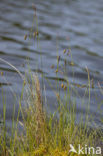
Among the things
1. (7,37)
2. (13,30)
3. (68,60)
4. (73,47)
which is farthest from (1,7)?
(68,60)

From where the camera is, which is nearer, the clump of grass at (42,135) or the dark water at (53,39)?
the clump of grass at (42,135)

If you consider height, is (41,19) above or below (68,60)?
above

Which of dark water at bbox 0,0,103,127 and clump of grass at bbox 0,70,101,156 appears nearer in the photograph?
A: clump of grass at bbox 0,70,101,156

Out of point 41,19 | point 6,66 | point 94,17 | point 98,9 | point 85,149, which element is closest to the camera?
point 85,149

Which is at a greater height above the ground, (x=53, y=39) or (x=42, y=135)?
(x=53, y=39)

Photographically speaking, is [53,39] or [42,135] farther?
[53,39]

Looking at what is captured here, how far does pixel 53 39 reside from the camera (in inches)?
355

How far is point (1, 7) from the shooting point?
444 inches

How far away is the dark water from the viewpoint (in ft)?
18.7

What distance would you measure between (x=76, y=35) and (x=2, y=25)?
193 cm

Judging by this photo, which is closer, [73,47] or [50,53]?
[50,53]

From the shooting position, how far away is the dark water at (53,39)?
5707 millimetres

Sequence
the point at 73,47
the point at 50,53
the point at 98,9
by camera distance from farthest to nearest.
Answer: the point at 98,9 → the point at 73,47 → the point at 50,53

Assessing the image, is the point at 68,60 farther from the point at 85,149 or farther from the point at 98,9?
the point at 98,9
